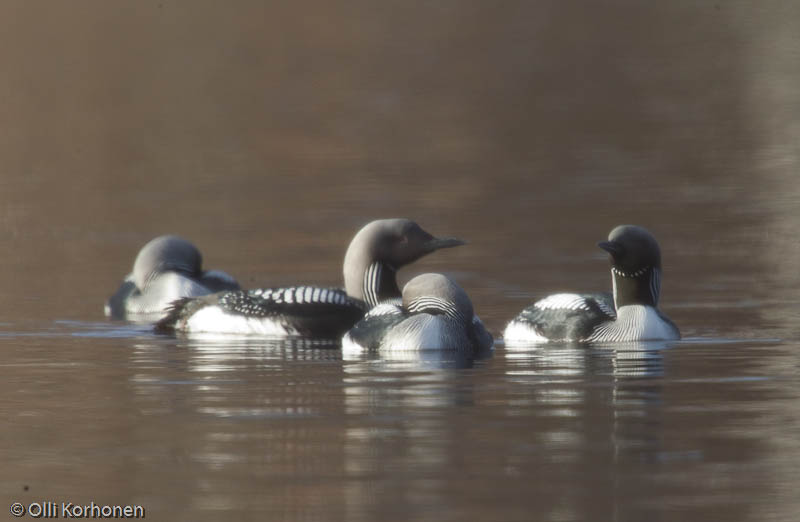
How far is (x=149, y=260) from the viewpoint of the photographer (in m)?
15.3

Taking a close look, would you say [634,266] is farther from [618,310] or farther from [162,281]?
[162,281]

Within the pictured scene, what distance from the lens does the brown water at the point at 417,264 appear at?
7.68 metres

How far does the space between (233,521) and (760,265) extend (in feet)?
31.3

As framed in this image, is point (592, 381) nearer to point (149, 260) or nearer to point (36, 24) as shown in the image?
point (149, 260)

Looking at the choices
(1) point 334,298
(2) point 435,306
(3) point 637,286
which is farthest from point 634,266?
(1) point 334,298

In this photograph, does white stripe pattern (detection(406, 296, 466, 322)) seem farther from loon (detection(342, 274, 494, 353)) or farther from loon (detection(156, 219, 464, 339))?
loon (detection(156, 219, 464, 339))

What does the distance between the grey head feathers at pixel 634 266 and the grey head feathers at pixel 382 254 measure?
146 cm

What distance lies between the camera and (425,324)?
11.5 meters

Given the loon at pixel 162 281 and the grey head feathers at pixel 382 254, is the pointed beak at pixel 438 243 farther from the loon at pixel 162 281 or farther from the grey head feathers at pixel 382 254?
the loon at pixel 162 281

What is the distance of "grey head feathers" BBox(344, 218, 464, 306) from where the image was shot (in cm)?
1304

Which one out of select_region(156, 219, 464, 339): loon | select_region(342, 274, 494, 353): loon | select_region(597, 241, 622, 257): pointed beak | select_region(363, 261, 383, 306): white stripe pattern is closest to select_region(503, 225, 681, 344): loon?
select_region(597, 241, 622, 257): pointed beak

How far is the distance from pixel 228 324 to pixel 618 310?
278 centimetres

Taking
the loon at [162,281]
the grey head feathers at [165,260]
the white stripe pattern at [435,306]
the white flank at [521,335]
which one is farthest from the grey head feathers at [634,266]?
the grey head feathers at [165,260]

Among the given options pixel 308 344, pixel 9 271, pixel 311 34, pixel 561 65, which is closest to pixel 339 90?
pixel 561 65
